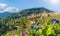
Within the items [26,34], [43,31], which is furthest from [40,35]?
[26,34]

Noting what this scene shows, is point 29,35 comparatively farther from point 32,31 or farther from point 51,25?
point 51,25

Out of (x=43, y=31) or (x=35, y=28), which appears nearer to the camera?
(x=43, y=31)

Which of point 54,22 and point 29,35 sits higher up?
point 54,22

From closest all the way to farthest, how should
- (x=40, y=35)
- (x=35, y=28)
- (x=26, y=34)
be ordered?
(x=40, y=35), (x=26, y=34), (x=35, y=28)

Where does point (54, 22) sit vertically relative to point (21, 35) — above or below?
above

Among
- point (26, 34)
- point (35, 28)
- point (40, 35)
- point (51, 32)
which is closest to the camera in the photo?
point (51, 32)

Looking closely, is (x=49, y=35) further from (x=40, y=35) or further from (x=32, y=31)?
(x=32, y=31)

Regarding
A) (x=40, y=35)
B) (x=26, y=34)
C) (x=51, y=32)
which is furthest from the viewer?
(x=26, y=34)

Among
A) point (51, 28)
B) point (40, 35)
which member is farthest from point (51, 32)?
point (40, 35)

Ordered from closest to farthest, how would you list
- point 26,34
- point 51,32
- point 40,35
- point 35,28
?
point 51,32, point 40,35, point 26,34, point 35,28

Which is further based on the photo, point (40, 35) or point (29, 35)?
point (29, 35)
